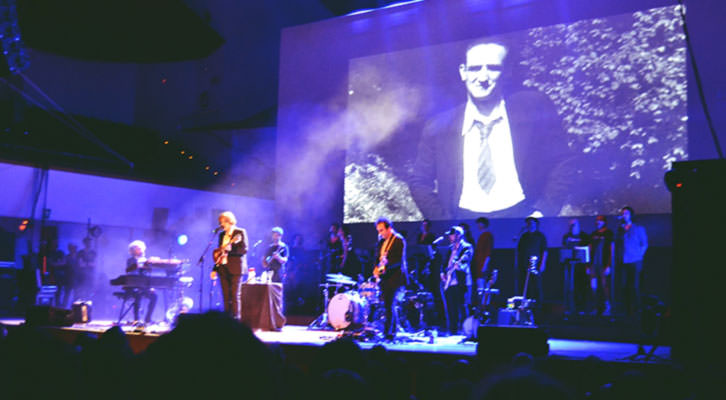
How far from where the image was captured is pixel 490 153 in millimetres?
12391

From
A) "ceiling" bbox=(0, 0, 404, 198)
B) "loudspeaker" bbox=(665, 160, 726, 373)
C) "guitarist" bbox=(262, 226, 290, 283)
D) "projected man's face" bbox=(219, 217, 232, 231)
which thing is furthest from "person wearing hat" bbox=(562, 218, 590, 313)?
"ceiling" bbox=(0, 0, 404, 198)

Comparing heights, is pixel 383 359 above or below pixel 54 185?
below

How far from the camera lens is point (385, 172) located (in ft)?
45.5

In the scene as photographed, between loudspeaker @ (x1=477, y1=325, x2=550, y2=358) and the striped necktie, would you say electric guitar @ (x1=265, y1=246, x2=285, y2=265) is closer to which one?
the striped necktie

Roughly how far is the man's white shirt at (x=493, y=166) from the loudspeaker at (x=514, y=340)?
614cm

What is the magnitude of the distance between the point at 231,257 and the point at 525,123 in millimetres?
6332

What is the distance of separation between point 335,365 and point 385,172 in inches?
432

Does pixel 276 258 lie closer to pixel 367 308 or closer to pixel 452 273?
pixel 367 308

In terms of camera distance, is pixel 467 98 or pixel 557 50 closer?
pixel 557 50

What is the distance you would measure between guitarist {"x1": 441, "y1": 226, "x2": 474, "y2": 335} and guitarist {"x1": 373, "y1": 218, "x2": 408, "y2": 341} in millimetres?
1154

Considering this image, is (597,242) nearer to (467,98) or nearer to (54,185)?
(467,98)

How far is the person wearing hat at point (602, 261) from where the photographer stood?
→ 34.3 ft

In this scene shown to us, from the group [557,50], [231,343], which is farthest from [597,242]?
[231,343]

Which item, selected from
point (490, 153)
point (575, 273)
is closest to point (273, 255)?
point (490, 153)
